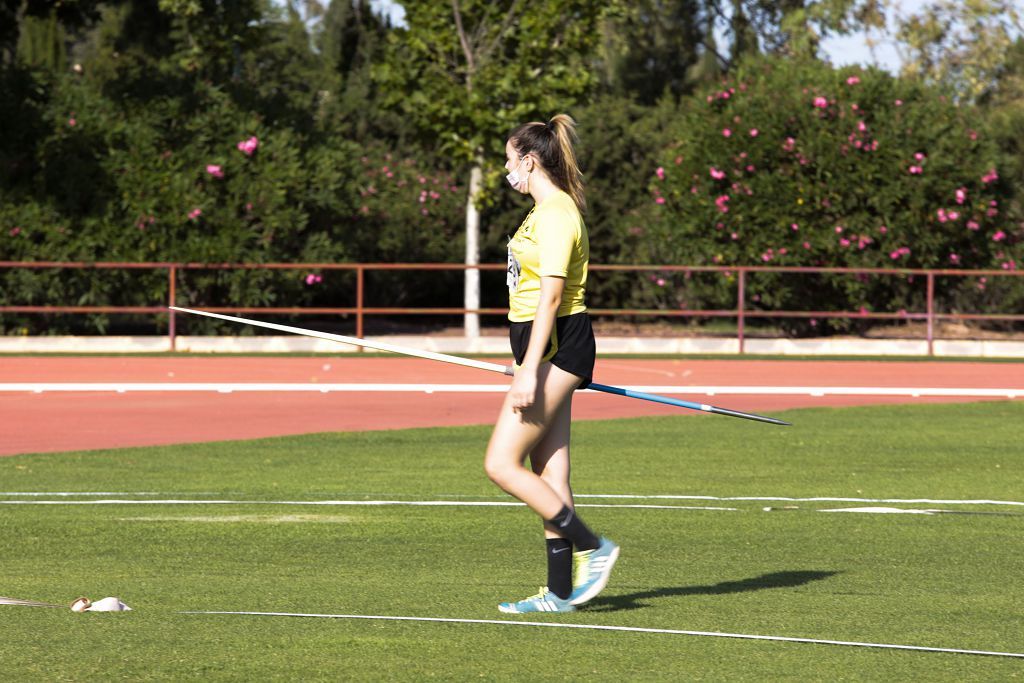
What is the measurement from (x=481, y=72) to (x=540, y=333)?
75.2 feet

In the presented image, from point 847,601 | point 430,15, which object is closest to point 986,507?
point 847,601

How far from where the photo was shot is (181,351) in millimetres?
26719

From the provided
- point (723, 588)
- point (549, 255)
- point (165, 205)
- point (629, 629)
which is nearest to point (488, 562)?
point (723, 588)

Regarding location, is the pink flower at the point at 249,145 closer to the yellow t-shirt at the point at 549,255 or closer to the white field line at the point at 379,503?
the white field line at the point at 379,503

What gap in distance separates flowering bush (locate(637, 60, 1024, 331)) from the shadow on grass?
2104 centimetres

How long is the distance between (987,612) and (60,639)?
3.55 metres

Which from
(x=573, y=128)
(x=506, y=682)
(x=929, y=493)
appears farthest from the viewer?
(x=929, y=493)

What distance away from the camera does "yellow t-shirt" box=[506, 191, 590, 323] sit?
635 cm

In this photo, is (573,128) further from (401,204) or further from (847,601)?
(401,204)

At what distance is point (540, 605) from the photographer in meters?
6.73

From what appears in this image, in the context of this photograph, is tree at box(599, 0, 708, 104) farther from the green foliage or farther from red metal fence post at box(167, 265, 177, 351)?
red metal fence post at box(167, 265, 177, 351)

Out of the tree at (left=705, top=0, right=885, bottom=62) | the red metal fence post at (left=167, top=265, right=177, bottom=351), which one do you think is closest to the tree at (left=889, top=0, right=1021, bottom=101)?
the tree at (left=705, top=0, right=885, bottom=62)

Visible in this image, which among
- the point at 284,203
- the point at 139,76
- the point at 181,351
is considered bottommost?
the point at 181,351

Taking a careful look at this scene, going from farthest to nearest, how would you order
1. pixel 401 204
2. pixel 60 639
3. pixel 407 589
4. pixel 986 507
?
1. pixel 401 204
2. pixel 986 507
3. pixel 407 589
4. pixel 60 639
